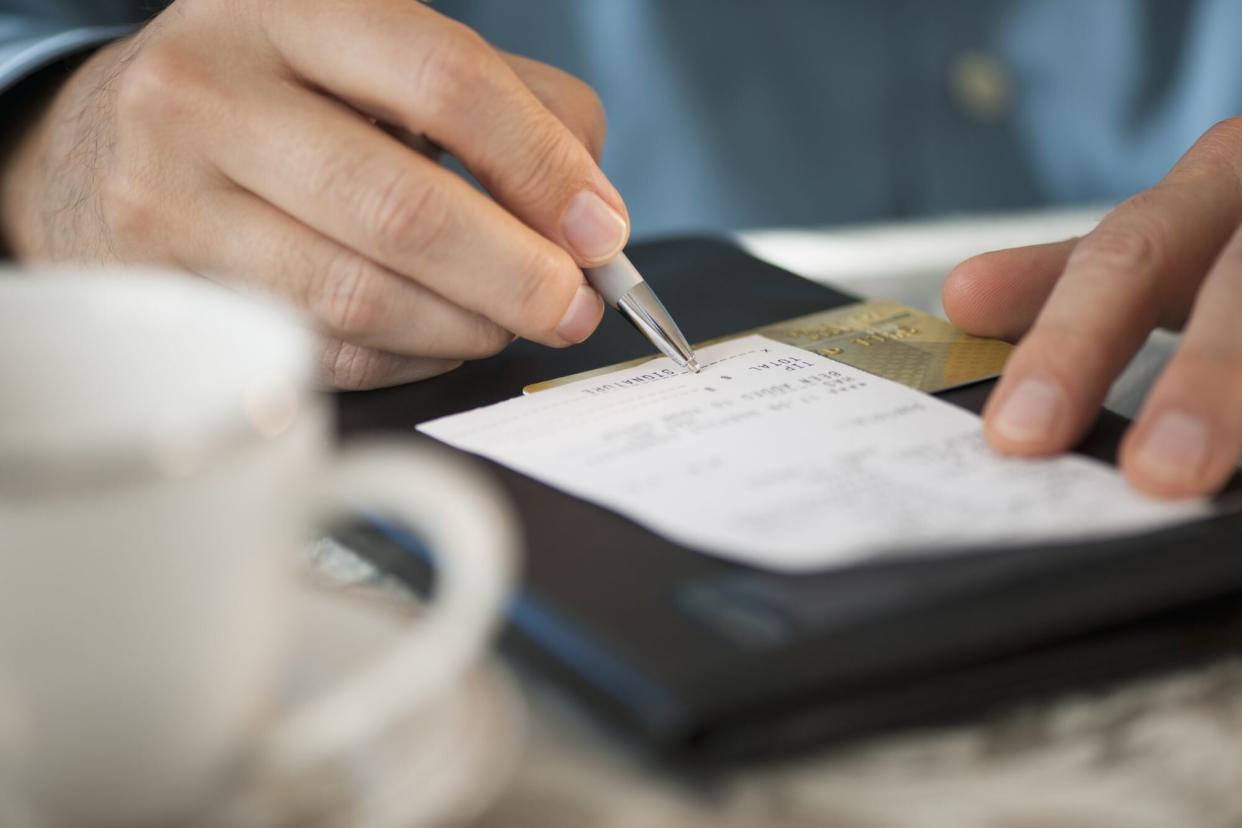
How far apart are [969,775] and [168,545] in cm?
21

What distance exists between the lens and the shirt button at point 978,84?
3.71 feet

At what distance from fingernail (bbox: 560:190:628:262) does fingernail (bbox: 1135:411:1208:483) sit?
10.5 inches

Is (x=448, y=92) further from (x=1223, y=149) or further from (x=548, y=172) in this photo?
(x=1223, y=149)

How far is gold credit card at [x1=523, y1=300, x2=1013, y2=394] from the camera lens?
21.0 inches

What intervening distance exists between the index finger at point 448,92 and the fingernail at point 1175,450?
0.90ft

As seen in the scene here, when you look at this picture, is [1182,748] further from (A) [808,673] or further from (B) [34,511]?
(B) [34,511]

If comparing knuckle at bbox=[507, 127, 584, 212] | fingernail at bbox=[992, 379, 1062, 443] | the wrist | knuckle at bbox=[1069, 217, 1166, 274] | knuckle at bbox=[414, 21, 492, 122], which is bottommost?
the wrist

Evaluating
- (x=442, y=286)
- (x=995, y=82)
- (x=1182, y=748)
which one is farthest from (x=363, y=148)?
(x=995, y=82)

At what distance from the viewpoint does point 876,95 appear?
1.15m

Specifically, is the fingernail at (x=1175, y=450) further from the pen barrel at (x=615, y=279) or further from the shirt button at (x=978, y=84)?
the shirt button at (x=978, y=84)

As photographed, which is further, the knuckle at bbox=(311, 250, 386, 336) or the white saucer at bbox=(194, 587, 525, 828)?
the knuckle at bbox=(311, 250, 386, 336)

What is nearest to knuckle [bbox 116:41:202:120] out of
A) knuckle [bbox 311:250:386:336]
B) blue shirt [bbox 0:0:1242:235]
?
knuckle [bbox 311:250:386:336]

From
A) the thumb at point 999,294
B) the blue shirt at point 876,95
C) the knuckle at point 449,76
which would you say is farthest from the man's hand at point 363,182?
the blue shirt at point 876,95

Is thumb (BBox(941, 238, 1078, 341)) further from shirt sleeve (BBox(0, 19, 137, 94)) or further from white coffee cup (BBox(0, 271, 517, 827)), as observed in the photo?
shirt sleeve (BBox(0, 19, 137, 94))
